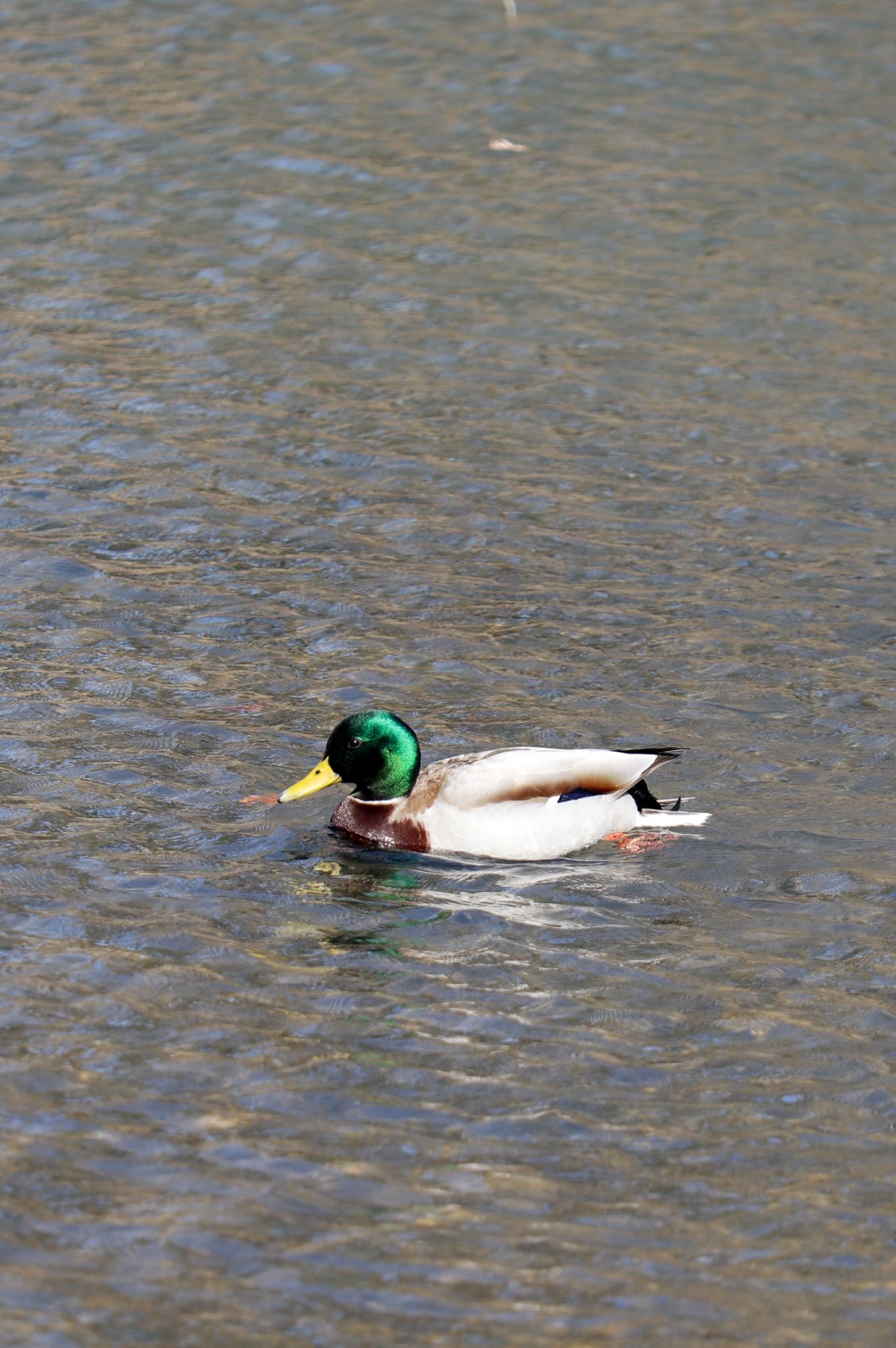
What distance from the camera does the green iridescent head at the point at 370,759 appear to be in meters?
8.12

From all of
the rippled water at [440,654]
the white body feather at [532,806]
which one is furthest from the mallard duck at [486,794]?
the rippled water at [440,654]

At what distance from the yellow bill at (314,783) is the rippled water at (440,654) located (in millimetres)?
202

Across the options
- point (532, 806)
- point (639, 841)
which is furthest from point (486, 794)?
point (639, 841)

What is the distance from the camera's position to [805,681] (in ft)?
31.4

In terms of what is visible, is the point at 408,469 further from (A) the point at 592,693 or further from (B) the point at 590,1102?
(B) the point at 590,1102

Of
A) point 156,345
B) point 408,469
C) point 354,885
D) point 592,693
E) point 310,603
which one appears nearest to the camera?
point 354,885

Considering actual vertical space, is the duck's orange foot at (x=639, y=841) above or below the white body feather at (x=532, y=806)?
below

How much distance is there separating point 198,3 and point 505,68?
340cm

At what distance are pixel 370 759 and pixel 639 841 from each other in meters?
1.10

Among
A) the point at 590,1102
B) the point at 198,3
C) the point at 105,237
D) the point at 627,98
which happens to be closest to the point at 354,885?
the point at 590,1102

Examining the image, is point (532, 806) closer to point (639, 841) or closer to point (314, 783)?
point (639, 841)

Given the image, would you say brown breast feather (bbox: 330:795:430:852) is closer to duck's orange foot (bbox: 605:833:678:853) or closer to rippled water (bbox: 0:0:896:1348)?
rippled water (bbox: 0:0:896:1348)

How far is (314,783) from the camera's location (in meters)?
8.12

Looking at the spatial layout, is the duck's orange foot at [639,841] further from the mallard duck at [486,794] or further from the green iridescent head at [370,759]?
the green iridescent head at [370,759]
